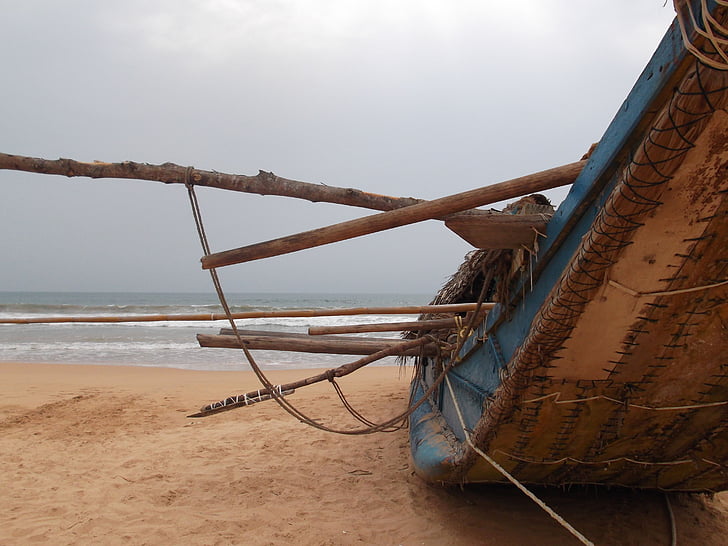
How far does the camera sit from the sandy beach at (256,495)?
3086mm

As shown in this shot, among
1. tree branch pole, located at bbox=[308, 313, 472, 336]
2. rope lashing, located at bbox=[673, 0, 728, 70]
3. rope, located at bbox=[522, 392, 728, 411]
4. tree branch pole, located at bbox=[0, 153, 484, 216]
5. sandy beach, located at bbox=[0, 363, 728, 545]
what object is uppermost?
rope lashing, located at bbox=[673, 0, 728, 70]

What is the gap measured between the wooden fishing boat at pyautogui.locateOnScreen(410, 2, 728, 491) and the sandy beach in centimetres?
49

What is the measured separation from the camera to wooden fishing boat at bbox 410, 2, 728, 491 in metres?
1.29

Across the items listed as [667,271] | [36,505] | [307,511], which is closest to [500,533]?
[307,511]

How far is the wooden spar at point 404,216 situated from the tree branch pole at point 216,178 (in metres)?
0.26

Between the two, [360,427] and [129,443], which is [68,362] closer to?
[129,443]

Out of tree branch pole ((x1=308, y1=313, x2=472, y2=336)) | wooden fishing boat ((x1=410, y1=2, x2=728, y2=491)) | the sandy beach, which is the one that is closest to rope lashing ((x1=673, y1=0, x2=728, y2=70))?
wooden fishing boat ((x1=410, y1=2, x2=728, y2=491))

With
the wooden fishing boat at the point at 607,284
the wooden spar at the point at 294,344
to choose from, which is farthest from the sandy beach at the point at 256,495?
the wooden spar at the point at 294,344

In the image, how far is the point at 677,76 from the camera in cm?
129

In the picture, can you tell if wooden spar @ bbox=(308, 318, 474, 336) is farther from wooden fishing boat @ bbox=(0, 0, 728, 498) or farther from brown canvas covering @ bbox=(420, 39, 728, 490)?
brown canvas covering @ bbox=(420, 39, 728, 490)

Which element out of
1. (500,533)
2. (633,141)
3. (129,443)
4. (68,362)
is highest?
(633,141)

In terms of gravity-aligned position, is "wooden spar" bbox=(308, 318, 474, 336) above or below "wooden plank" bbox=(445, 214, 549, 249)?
below

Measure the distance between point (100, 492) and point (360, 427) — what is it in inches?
109

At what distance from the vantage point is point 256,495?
3.80 meters
